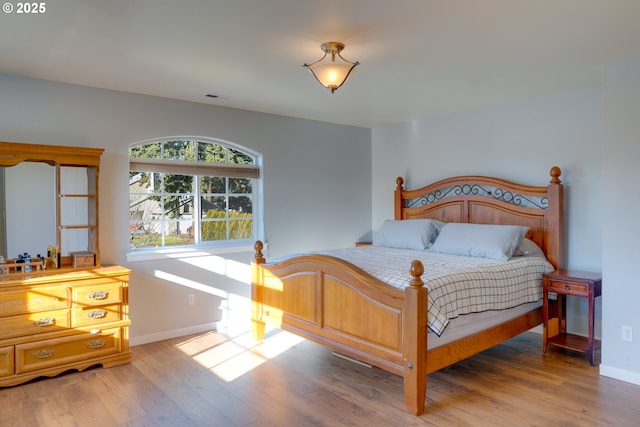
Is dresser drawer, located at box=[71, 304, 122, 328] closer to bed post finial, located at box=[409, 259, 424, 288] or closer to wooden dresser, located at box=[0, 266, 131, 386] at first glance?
wooden dresser, located at box=[0, 266, 131, 386]

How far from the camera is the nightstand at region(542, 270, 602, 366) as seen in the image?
3.47 meters

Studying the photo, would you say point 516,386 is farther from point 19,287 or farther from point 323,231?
point 19,287

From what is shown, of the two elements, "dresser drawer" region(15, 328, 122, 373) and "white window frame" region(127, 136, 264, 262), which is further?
"white window frame" region(127, 136, 264, 262)

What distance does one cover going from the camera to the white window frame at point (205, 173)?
13.6ft

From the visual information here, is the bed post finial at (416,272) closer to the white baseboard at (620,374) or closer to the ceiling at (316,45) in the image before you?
the ceiling at (316,45)

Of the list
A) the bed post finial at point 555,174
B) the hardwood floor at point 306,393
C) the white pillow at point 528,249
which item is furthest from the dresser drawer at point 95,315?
the bed post finial at point 555,174

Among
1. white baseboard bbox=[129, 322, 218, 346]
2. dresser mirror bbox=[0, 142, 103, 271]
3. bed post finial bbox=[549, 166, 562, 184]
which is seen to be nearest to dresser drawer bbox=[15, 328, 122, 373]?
white baseboard bbox=[129, 322, 218, 346]

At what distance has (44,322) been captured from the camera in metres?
3.25

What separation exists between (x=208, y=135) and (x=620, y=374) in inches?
162

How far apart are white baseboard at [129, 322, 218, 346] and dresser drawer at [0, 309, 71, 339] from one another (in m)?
0.81

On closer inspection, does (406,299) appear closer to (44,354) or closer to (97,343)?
(97,343)

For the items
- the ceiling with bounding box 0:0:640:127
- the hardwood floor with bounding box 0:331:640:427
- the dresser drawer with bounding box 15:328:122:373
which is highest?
the ceiling with bounding box 0:0:640:127

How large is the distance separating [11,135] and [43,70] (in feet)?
1.95

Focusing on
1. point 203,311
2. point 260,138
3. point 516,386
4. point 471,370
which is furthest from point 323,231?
point 516,386
